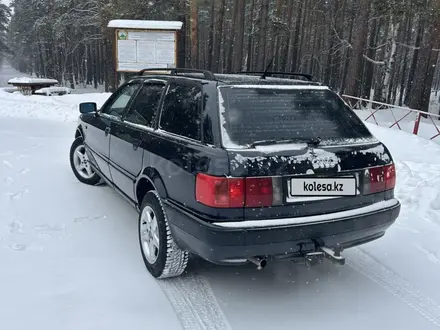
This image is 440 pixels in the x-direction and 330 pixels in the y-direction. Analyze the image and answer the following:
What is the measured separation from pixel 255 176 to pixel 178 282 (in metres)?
1.28

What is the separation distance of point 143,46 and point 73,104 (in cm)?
335

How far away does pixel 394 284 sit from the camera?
344cm

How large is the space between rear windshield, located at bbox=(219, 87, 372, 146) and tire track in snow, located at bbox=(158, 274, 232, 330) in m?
1.25

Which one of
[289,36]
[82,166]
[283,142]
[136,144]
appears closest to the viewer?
[283,142]

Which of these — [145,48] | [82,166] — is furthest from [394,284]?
[145,48]

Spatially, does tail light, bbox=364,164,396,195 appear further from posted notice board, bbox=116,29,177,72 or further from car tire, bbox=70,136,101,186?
posted notice board, bbox=116,29,177,72

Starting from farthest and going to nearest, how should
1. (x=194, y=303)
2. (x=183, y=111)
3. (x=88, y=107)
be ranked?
(x=88, y=107) < (x=183, y=111) < (x=194, y=303)

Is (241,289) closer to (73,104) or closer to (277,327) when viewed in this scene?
(277,327)

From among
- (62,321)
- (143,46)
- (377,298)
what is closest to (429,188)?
(377,298)

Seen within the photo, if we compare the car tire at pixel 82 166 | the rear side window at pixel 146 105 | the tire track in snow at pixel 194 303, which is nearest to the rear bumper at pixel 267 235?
the tire track in snow at pixel 194 303

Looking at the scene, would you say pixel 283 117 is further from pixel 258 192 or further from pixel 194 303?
pixel 194 303

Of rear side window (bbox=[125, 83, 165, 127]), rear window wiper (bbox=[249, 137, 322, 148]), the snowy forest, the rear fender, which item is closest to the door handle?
rear side window (bbox=[125, 83, 165, 127])

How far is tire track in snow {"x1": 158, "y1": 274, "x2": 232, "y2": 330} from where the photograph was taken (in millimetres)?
2801

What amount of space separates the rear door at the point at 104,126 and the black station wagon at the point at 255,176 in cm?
99
